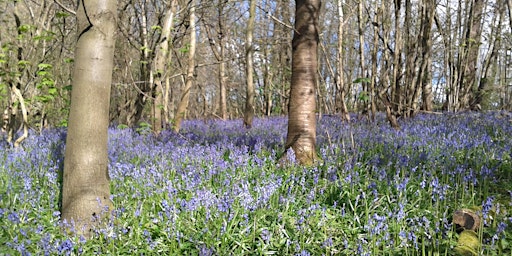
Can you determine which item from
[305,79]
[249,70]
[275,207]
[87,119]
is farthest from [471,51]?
[87,119]

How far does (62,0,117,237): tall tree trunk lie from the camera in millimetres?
3135

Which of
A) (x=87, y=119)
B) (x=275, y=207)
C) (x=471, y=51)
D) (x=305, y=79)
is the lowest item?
(x=275, y=207)

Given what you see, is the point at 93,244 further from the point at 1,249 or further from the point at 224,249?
the point at 224,249

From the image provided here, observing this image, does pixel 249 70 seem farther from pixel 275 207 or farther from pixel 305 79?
pixel 275 207

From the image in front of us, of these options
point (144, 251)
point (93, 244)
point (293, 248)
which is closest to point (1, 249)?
point (93, 244)

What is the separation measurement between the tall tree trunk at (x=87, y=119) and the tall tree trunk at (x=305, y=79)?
8.43ft

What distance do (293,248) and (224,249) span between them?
0.55 meters

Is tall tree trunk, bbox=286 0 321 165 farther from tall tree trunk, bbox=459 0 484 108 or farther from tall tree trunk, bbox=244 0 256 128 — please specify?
tall tree trunk, bbox=459 0 484 108

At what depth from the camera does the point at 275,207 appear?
347 centimetres

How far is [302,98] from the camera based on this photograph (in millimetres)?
4918

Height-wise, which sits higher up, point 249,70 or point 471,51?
point 471,51

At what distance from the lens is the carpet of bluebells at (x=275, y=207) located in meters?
2.82

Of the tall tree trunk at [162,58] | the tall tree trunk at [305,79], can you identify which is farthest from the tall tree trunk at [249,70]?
the tall tree trunk at [305,79]

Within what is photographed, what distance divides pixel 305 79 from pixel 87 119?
9.38 feet
